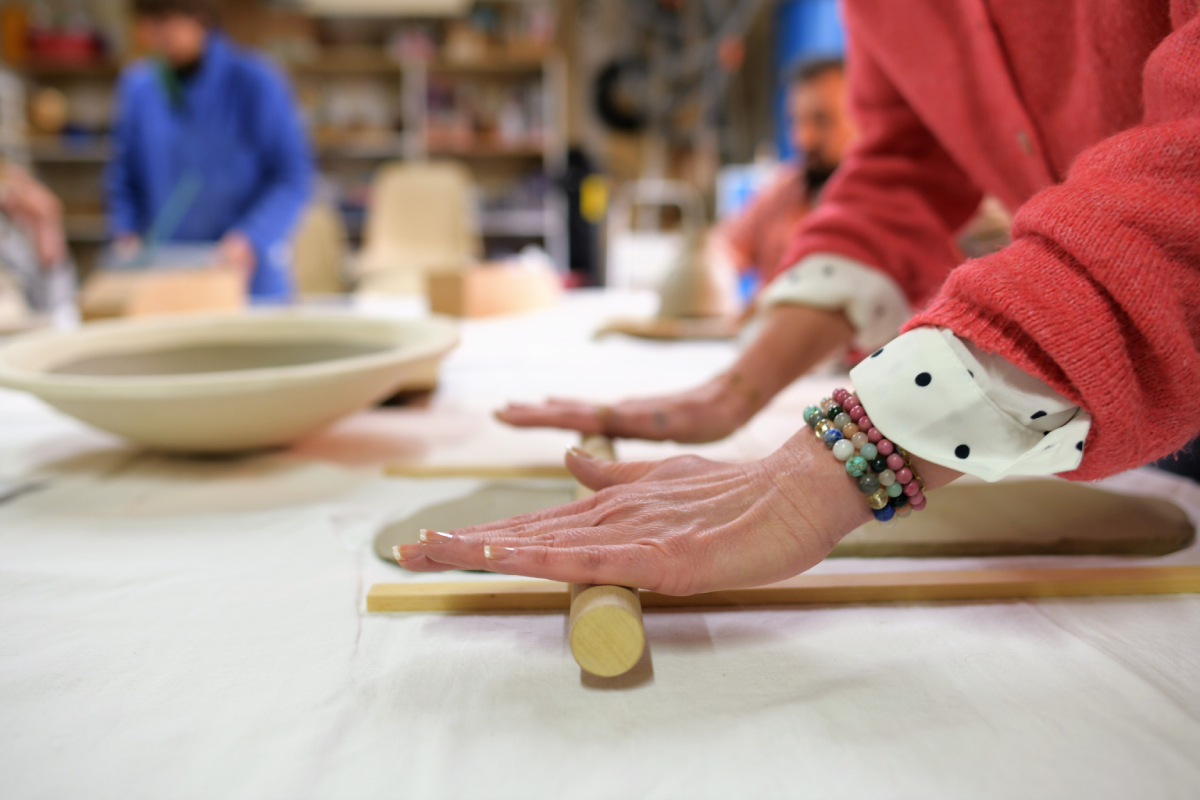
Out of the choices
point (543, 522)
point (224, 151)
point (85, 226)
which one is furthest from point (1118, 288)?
point (85, 226)

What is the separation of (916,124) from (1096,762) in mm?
640

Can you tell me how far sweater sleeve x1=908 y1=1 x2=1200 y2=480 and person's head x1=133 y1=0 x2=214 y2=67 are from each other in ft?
8.29

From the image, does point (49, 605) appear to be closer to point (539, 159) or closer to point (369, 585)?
point (369, 585)

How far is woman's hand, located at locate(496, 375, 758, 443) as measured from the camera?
2.10ft

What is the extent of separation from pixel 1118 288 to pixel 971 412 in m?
0.08

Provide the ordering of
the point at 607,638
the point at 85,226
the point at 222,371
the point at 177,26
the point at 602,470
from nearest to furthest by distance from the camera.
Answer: the point at 607,638, the point at 602,470, the point at 222,371, the point at 177,26, the point at 85,226

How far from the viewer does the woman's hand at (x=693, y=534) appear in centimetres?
36

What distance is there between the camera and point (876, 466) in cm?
38

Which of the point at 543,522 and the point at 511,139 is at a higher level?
the point at 511,139

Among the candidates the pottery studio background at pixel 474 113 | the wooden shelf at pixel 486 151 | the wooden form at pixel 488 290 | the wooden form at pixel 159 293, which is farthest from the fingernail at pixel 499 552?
the wooden shelf at pixel 486 151

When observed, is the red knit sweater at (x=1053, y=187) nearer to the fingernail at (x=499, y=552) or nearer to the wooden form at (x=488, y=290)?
the fingernail at (x=499, y=552)

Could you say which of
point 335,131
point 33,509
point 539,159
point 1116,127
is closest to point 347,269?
point 335,131

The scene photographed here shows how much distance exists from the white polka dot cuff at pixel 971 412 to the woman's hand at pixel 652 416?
269mm

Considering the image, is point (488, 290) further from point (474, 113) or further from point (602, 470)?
point (474, 113)
